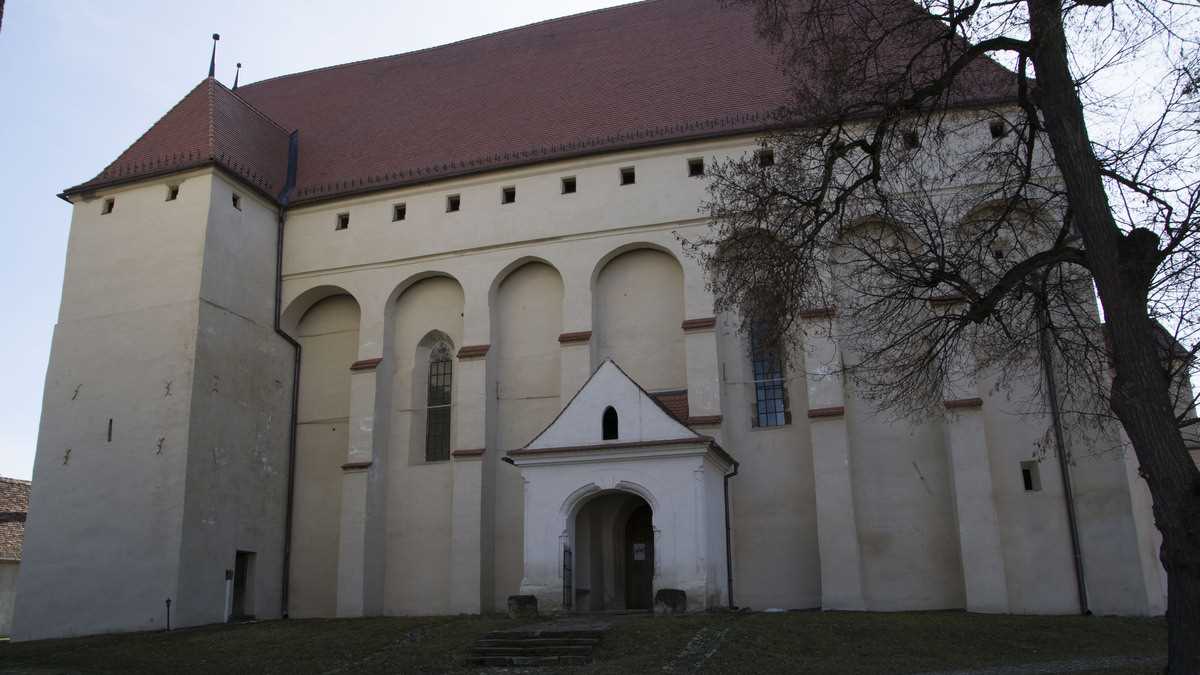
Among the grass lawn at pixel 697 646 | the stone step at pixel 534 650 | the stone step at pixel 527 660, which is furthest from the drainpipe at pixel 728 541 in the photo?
the stone step at pixel 527 660

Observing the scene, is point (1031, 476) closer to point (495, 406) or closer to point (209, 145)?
point (495, 406)

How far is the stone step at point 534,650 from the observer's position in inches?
519

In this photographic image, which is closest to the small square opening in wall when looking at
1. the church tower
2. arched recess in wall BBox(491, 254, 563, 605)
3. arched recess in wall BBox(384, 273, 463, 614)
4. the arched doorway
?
the arched doorway

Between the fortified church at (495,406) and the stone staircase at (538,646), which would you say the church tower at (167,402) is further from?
the stone staircase at (538,646)

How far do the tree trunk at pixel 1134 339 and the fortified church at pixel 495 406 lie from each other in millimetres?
7033

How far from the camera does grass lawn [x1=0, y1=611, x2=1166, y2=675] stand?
12.0 metres

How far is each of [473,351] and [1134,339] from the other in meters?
13.9

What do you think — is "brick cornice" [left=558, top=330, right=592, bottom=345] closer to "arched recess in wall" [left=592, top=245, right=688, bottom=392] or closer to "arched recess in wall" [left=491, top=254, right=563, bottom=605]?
"arched recess in wall" [left=592, top=245, right=688, bottom=392]

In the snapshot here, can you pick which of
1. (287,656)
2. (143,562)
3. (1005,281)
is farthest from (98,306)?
(1005,281)

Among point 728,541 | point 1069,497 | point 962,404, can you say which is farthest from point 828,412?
point 1069,497

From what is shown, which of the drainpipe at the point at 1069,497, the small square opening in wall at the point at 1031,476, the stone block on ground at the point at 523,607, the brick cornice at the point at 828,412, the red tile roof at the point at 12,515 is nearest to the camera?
the stone block on ground at the point at 523,607

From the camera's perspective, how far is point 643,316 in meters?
20.4

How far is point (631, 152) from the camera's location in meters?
20.8

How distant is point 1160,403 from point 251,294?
1784 centimetres
